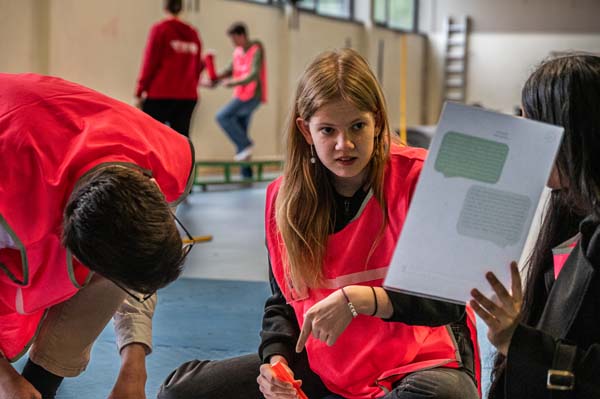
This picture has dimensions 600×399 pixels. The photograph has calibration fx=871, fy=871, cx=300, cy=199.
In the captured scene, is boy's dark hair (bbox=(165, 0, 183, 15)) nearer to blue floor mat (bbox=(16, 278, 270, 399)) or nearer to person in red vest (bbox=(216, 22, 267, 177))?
person in red vest (bbox=(216, 22, 267, 177))

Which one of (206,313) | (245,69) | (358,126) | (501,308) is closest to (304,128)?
(358,126)

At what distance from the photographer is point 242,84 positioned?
8.08 m

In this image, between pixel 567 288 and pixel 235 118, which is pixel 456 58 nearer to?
pixel 235 118

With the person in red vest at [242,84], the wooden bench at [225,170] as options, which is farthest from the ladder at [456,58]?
the person in red vest at [242,84]

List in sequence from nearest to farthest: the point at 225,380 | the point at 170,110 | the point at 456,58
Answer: the point at 225,380, the point at 170,110, the point at 456,58

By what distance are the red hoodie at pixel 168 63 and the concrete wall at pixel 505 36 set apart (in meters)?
9.87

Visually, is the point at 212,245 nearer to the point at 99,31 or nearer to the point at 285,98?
the point at 99,31

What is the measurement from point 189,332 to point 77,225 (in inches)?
54.9

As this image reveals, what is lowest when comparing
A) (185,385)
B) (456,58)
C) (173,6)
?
(185,385)

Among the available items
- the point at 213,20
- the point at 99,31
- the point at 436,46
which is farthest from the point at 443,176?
the point at 436,46

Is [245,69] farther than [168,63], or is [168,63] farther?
[245,69]

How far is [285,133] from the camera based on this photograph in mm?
1728

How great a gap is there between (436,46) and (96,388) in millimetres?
14320

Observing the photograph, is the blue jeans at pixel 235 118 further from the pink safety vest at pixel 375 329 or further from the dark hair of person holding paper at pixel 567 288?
the dark hair of person holding paper at pixel 567 288
